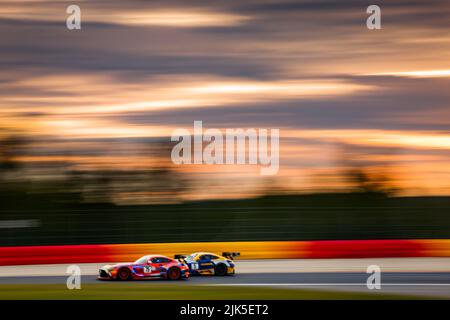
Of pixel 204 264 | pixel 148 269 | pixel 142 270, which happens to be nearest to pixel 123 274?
pixel 142 270

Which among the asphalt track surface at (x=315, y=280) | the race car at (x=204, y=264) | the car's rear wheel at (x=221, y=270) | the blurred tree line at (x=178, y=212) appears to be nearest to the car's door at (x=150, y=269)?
the asphalt track surface at (x=315, y=280)

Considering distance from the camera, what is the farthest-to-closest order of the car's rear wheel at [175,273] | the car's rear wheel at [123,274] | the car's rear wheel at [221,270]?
the car's rear wheel at [221,270], the car's rear wheel at [175,273], the car's rear wheel at [123,274]

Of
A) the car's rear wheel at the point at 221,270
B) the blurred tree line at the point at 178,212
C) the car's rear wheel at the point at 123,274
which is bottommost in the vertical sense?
the car's rear wheel at the point at 221,270

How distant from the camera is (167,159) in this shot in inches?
533

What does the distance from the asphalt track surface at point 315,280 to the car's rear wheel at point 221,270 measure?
0.47 feet

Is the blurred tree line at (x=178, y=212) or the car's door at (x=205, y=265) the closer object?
the car's door at (x=205, y=265)

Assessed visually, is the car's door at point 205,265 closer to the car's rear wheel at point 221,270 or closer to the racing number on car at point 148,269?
the car's rear wheel at point 221,270

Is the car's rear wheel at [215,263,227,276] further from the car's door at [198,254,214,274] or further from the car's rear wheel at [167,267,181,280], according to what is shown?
the car's rear wheel at [167,267,181,280]

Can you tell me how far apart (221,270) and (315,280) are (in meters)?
2.02

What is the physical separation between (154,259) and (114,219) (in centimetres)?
260

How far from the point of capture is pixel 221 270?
13336 mm

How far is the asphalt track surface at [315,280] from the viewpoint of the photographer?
12.1 metres

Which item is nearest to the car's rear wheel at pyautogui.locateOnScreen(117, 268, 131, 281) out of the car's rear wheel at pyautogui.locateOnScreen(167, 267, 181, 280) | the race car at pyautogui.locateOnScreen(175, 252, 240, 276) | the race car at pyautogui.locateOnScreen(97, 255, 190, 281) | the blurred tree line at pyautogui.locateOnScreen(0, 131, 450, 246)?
Answer: the race car at pyautogui.locateOnScreen(97, 255, 190, 281)
